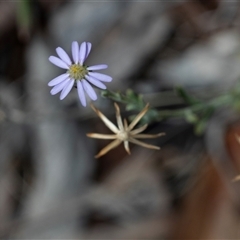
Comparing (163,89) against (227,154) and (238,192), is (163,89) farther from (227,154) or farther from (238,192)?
(238,192)

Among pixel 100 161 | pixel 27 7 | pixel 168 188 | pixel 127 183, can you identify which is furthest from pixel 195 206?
pixel 27 7

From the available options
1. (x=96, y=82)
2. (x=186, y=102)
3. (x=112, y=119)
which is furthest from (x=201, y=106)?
(x=96, y=82)

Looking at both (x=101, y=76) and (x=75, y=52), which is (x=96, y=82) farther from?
(x=75, y=52)

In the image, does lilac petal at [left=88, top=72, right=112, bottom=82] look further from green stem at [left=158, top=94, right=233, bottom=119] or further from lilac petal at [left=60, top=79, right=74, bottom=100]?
green stem at [left=158, top=94, right=233, bottom=119]

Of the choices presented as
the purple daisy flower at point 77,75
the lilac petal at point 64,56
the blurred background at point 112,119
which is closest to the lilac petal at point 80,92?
the purple daisy flower at point 77,75

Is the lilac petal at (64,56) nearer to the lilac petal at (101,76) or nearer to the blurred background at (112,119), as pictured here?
the lilac petal at (101,76)

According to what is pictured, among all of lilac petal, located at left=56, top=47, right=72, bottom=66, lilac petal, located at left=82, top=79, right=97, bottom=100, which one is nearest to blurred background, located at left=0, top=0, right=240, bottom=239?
lilac petal, located at left=56, top=47, right=72, bottom=66
